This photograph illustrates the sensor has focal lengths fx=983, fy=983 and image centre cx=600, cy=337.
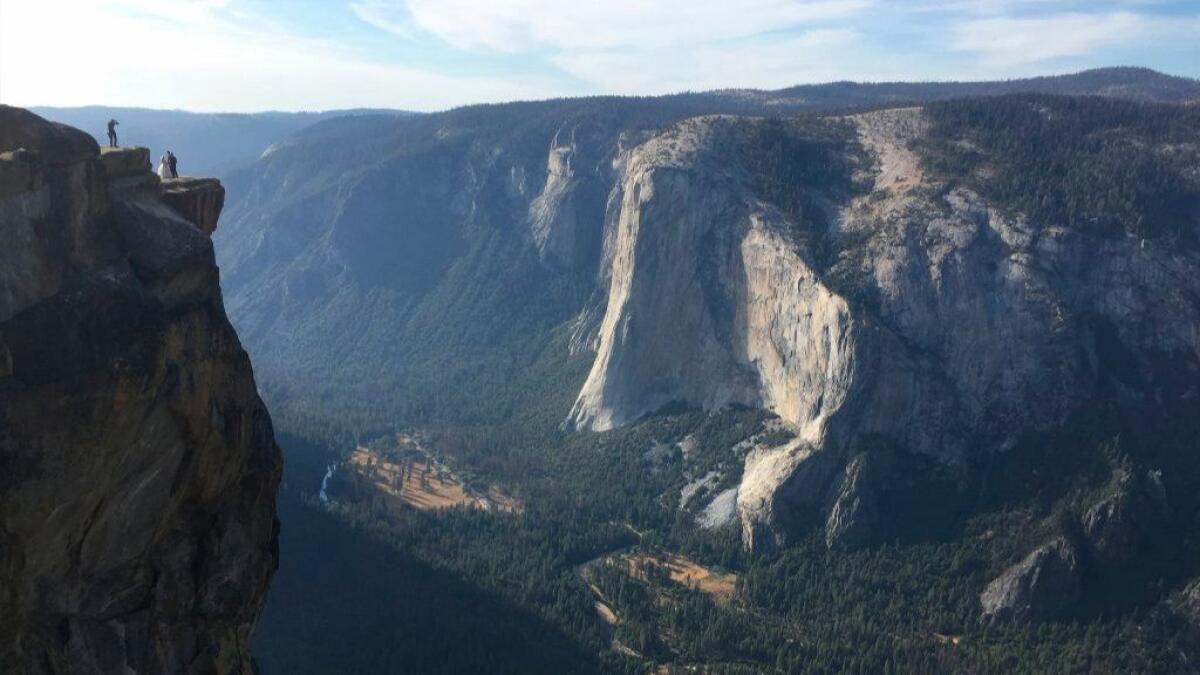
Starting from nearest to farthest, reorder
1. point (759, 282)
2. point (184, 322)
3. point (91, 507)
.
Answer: point (91, 507) → point (184, 322) → point (759, 282)

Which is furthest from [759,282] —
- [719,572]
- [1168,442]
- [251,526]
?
[251,526]

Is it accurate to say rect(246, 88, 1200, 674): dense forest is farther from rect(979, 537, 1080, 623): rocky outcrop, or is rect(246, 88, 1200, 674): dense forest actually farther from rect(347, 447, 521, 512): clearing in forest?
rect(347, 447, 521, 512): clearing in forest

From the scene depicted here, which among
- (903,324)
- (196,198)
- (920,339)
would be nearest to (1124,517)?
(920,339)

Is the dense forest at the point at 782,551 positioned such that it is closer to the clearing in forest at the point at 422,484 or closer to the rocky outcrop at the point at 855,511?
the rocky outcrop at the point at 855,511

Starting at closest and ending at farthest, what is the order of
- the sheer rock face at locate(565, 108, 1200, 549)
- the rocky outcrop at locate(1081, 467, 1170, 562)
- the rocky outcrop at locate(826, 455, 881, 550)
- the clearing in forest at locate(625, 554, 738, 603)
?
the rocky outcrop at locate(1081, 467, 1170, 562) → the clearing in forest at locate(625, 554, 738, 603) → the rocky outcrop at locate(826, 455, 881, 550) → the sheer rock face at locate(565, 108, 1200, 549)

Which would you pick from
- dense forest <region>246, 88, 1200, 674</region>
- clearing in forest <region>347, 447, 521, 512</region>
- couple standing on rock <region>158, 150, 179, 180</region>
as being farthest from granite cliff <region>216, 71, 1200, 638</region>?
couple standing on rock <region>158, 150, 179, 180</region>

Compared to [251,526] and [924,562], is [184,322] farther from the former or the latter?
[924,562]
